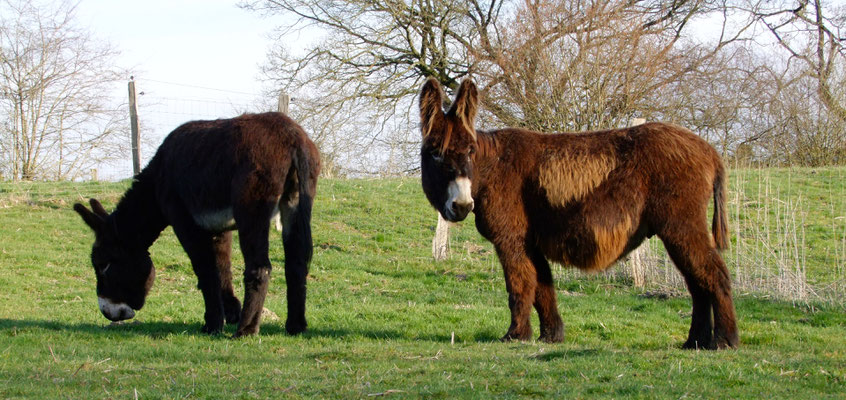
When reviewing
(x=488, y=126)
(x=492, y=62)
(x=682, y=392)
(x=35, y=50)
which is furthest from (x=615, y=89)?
(x=35, y=50)

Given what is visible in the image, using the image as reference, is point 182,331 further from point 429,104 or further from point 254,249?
point 429,104

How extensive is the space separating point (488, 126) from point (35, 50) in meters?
17.3

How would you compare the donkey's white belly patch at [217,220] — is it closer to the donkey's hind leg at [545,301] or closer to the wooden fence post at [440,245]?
the donkey's hind leg at [545,301]

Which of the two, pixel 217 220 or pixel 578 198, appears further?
pixel 217 220

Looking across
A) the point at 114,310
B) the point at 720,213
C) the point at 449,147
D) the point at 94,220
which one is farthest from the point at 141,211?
the point at 720,213

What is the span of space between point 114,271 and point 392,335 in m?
3.09

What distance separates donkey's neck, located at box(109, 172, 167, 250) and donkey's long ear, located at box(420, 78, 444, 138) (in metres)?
3.34

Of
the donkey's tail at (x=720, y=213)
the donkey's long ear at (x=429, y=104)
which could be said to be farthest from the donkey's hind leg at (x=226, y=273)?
the donkey's tail at (x=720, y=213)

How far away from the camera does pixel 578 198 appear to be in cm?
638

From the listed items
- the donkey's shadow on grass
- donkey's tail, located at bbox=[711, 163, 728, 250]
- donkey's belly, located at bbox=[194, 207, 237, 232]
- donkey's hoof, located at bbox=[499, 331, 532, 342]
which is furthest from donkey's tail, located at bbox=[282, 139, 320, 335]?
donkey's tail, located at bbox=[711, 163, 728, 250]

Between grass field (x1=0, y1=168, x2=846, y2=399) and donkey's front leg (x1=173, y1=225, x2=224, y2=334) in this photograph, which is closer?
grass field (x1=0, y1=168, x2=846, y2=399)

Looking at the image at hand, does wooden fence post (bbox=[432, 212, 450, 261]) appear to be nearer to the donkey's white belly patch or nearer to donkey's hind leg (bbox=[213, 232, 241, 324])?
donkey's hind leg (bbox=[213, 232, 241, 324])

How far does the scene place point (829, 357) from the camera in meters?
5.63

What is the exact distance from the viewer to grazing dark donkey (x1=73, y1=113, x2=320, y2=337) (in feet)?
22.1
